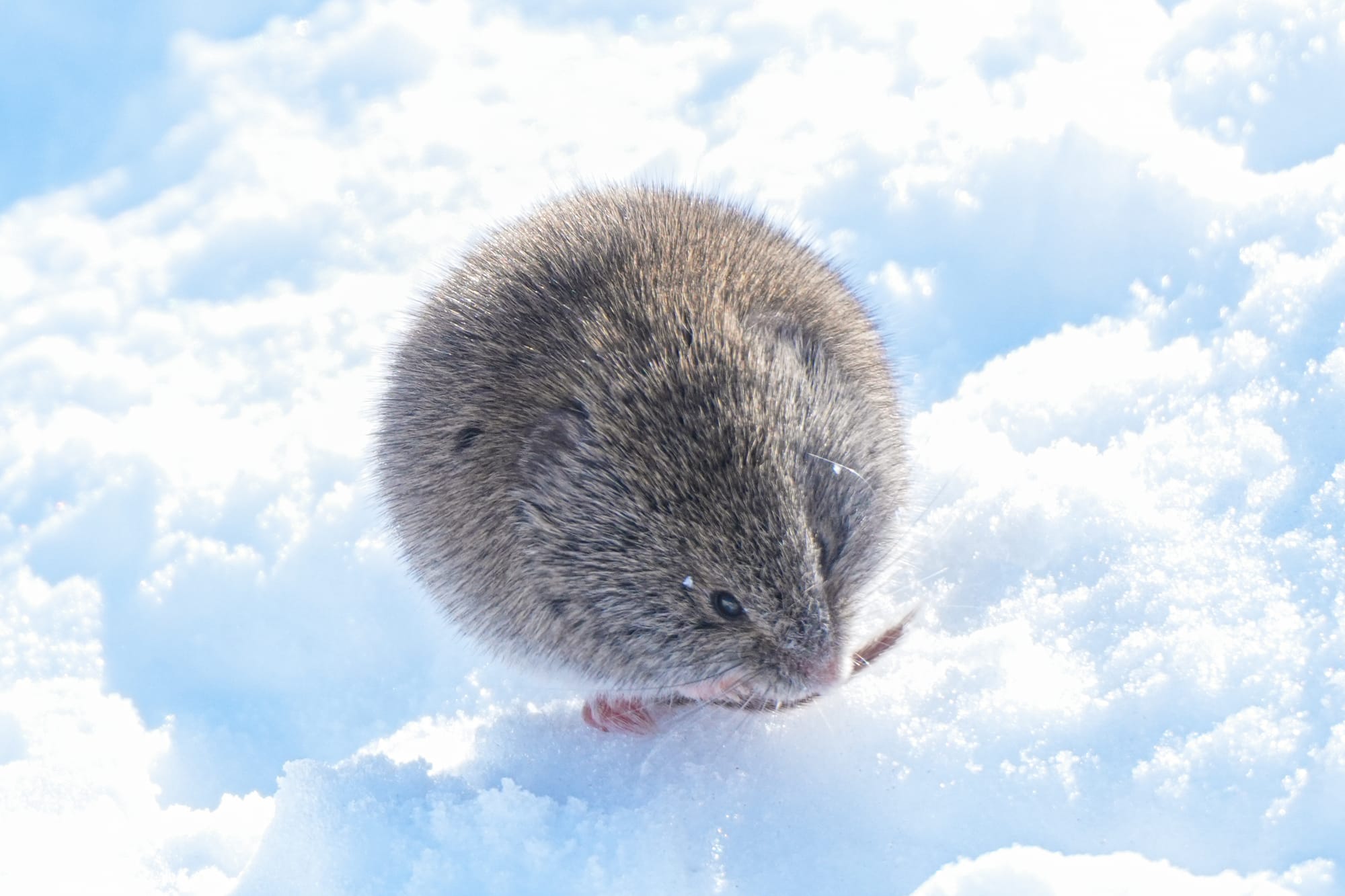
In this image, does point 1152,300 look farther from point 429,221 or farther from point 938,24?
point 429,221

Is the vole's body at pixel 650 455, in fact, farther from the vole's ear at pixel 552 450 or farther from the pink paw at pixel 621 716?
the pink paw at pixel 621 716

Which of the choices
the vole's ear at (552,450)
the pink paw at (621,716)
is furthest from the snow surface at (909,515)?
the vole's ear at (552,450)

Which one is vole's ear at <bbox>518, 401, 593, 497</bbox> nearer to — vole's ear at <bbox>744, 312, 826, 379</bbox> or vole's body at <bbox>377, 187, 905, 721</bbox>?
vole's body at <bbox>377, 187, 905, 721</bbox>

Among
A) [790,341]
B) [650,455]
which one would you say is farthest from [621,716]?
[790,341]

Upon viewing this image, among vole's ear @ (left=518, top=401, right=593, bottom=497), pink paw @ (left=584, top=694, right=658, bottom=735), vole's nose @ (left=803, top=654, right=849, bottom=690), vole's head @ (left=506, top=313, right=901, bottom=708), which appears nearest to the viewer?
vole's head @ (left=506, top=313, right=901, bottom=708)

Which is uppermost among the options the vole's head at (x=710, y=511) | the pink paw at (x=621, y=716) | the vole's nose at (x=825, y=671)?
the vole's head at (x=710, y=511)

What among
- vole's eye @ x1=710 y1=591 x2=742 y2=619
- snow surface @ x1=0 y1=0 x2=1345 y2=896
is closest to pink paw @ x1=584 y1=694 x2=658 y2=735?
snow surface @ x1=0 y1=0 x2=1345 y2=896

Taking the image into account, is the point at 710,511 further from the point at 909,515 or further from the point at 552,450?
the point at 909,515
